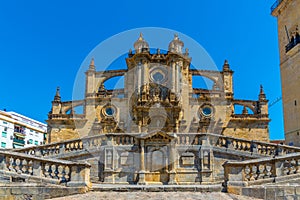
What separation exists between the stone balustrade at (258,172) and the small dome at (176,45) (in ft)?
75.4

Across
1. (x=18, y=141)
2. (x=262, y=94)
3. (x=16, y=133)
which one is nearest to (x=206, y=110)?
(x=262, y=94)

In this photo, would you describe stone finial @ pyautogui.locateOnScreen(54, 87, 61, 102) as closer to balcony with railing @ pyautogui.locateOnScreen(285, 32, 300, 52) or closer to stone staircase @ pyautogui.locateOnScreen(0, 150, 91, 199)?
balcony with railing @ pyautogui.locateOnScreen(285, 32, 300, 52)

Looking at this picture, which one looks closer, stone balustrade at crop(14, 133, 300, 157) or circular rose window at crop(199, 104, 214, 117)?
stone balustrade at crop(14, 133, 300, 157)

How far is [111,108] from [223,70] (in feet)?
37.5

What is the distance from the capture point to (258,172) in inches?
358

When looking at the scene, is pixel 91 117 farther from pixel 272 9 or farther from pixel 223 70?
pixel 272 9

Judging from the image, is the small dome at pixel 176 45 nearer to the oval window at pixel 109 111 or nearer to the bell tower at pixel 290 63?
the oval window at pixel 109 111

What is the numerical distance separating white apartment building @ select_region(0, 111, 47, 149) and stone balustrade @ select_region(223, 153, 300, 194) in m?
43.9

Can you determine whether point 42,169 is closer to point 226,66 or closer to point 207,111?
point 207,111

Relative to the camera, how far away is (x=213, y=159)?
43.7 feet

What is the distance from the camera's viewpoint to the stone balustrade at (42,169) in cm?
873

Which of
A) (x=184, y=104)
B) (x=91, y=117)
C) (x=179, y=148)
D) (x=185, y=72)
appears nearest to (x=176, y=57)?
(x=185, y=72)

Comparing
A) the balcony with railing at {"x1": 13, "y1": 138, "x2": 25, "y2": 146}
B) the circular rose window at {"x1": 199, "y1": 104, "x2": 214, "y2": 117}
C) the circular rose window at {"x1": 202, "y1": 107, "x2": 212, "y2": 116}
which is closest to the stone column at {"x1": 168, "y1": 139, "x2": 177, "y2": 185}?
the circular rose window at {"x1": 199, "y1": 104, "x2": 214, "y2": 117}

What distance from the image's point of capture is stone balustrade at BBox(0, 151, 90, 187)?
8.73 meters
